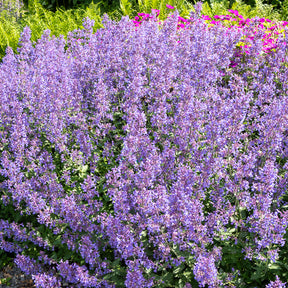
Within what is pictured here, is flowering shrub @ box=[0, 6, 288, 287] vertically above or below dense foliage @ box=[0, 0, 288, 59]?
below

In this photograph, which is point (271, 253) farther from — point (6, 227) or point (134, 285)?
point (6, 227)

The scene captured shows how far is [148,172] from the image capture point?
3377 mm

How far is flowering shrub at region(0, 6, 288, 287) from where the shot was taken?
332cm

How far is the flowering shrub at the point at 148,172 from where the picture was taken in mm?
3318

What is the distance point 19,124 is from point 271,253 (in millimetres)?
3113

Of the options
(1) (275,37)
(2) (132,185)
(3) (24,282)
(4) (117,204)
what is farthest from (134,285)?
(1) (275,37)

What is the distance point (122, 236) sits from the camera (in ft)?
10.4

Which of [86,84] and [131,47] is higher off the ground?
[131,47]

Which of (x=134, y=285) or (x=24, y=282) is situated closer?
(x=134, y=285)

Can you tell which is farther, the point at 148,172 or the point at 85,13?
the point at 85,13

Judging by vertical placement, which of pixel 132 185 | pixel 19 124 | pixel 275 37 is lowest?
pixel 132 185

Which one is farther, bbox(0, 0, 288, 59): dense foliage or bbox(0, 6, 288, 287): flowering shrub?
bbox(0, 0, 288, 59): dense foliage

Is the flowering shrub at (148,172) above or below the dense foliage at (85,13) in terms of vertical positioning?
below

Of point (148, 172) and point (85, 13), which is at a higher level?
point (85, 13)
